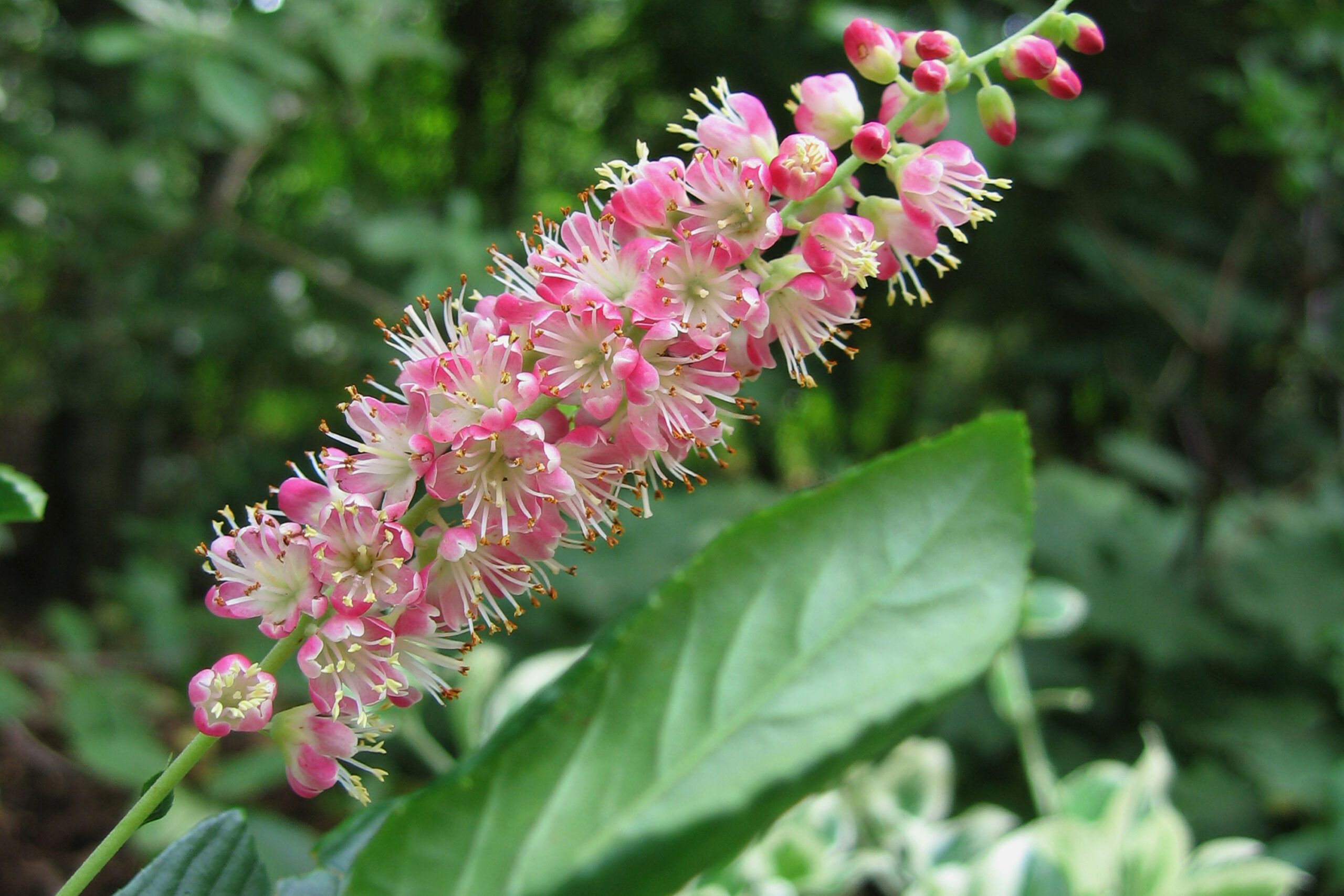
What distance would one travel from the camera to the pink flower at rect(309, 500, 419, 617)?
443 mm

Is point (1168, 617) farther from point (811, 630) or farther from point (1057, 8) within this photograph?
point (811, 630)

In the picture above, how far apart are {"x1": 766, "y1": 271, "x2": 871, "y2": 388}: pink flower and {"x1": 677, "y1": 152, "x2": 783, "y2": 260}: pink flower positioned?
35 mm

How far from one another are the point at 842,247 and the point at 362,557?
0.27 meters

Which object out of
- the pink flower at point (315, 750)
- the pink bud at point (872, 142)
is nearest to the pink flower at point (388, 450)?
the pink flower at point (315, 750)

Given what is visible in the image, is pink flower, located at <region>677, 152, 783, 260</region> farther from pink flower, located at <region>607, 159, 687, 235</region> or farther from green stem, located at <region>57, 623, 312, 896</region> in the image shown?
green stem, located at <region>57, 623, 312, 896</region>

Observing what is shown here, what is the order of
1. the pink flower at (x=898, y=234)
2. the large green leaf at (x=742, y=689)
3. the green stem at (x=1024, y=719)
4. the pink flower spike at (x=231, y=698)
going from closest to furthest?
the large green leaf at (x=742, y=689) → the pink flower spike at (x=231, y=698) → the pink flower at (x=898, y=234) → the green stem at (x=1024, y=719)

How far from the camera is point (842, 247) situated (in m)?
0.48

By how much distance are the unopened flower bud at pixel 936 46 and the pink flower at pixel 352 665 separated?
385mm

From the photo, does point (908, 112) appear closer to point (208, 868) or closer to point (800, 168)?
point (800, 168)

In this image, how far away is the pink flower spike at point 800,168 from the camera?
0.47 m

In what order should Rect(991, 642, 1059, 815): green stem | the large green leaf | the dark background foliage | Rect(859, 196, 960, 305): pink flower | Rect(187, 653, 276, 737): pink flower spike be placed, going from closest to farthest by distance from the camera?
the large green leaf, Rect(187, 653, 276, 737): pink flower spike, Rect(859, 196, 960, 305): pink flower, Rect(991, 642, 1059, 815): green stem, the dark background foliage

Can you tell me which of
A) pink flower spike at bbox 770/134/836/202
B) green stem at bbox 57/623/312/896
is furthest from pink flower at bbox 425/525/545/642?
pink flower spike at bbox 770/134/836/202

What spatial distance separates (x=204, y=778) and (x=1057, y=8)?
7.55ft

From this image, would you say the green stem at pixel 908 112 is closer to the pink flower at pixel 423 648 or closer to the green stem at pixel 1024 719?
the pink flower at pixel 423 648
